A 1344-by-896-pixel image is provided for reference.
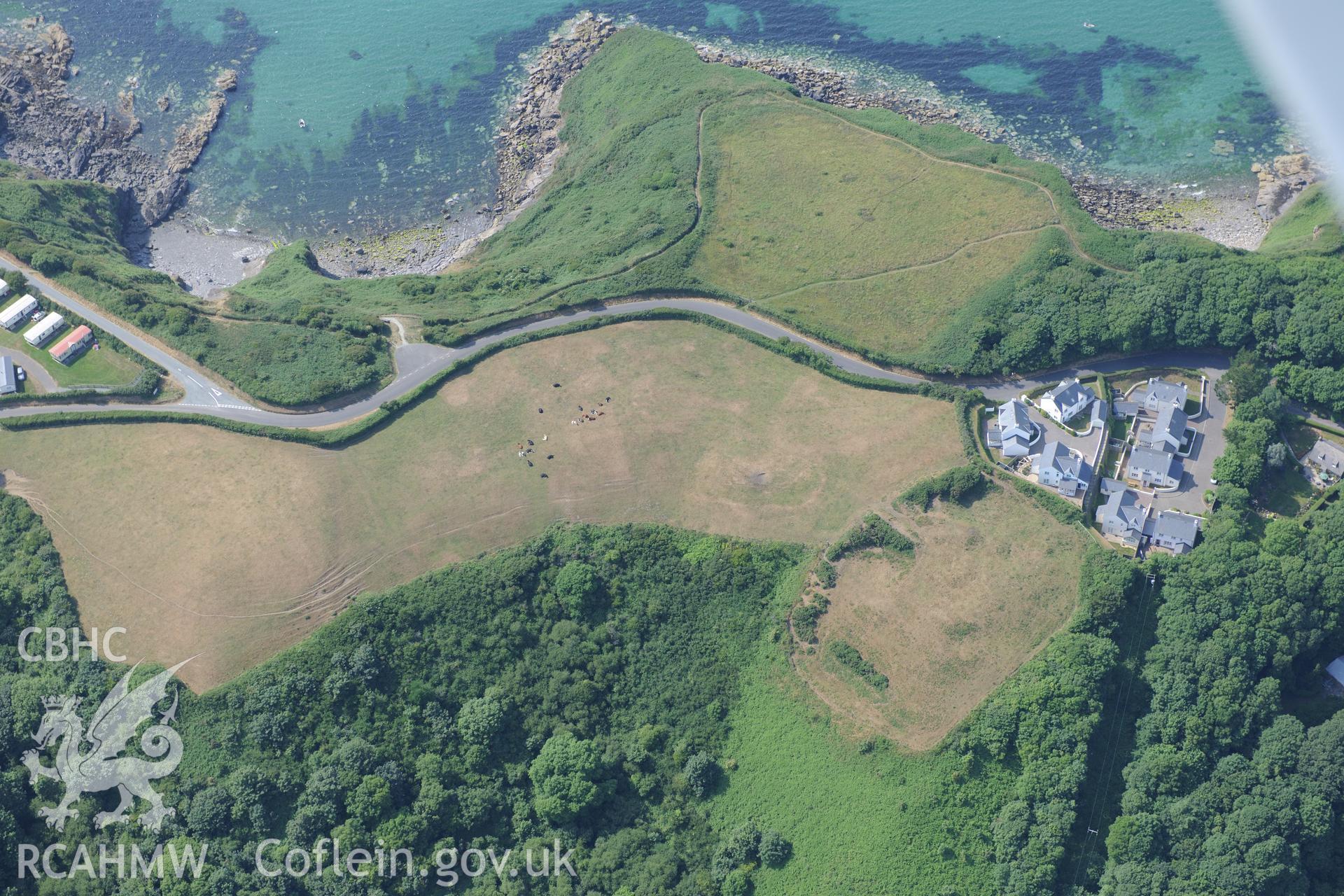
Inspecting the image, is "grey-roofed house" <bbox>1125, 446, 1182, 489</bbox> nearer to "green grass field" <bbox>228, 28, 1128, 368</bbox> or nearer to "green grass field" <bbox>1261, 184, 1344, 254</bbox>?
"green grass field" <bbox>228, 28, 1128, 368</bbox>

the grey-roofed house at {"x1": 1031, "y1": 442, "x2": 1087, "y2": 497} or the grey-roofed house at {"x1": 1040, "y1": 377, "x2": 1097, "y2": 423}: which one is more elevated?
the grey-roofed house at {"x1": 1040, "y1": 377, "x2": 1097, "y2": 423}

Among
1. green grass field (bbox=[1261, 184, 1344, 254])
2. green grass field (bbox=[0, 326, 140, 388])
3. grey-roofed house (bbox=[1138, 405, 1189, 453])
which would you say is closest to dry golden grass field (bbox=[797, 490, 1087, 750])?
grey-roofed house (bbox=[1138, 405, 1189, 453])

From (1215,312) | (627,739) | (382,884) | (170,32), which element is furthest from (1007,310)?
(170,32)

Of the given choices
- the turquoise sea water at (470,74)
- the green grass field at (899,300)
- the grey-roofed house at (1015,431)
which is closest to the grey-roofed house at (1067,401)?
the grey-roofed house at (1015,431)

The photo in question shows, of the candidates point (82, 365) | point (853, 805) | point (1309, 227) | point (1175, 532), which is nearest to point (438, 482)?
point (82, 365)

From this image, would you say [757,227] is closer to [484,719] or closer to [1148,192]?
[1148,192]

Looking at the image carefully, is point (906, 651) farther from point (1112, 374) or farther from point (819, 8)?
point (819, 8)
